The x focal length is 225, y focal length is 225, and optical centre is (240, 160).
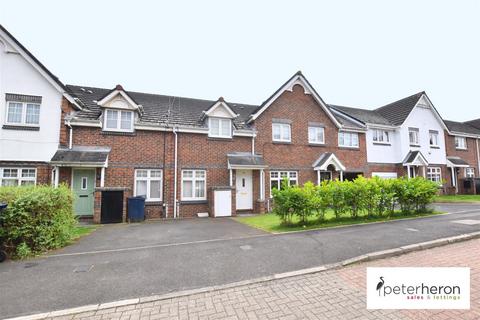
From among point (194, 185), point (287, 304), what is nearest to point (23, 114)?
point (194, 185)

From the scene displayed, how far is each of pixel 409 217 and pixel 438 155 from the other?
1788 cm

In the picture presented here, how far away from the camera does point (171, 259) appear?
5.80m

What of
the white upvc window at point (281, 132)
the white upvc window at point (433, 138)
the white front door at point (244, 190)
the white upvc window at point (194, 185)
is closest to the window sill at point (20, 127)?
the white upvc window at point (194, 185)

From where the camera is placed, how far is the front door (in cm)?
1201

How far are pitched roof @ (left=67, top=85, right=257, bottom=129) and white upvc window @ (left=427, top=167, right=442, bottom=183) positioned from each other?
19259 millimetres

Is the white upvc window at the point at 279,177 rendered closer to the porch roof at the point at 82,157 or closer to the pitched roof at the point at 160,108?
the pitched roof at the point at 160,108

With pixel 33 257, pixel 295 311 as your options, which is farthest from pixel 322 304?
pixel 33 257

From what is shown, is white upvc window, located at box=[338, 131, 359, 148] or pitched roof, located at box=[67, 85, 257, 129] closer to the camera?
pitched roof, located at box=[67, 85, 257, 129]

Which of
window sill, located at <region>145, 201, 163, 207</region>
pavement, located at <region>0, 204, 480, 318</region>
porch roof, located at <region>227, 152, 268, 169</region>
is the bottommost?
pavement, located at <region>0, 204, 480, 318</region>

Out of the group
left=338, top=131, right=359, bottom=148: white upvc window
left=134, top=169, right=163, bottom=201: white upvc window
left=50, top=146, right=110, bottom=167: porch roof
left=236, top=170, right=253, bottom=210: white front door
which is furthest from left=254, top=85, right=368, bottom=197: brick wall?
left=50, top=146, right=110, bottom=167: porch roof

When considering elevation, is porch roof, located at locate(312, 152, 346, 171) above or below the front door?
above

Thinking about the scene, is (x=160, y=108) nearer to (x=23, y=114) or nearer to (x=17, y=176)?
(x=23, y=114)

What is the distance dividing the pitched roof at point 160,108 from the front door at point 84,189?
10.5 ft

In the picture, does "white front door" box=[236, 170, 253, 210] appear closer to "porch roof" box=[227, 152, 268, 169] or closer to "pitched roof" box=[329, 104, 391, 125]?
"porch roof" box=[227, 152, 268, 169]
